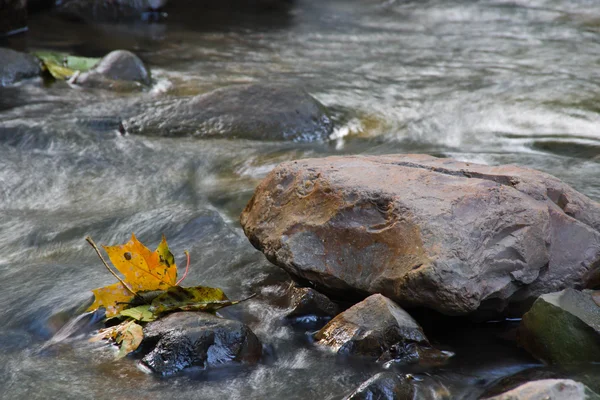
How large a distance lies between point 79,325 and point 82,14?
9.11 m

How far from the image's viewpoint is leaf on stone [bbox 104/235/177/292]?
2.84 metres

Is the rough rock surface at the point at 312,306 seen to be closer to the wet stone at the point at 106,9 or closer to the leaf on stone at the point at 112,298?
the leaf on stone at the point at 112,298

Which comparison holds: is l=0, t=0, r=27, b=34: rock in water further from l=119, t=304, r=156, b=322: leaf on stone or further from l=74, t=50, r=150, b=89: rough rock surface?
l=119, t=304, r=156, b=322: leaf on stone

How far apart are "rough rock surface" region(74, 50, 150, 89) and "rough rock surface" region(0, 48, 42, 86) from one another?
51 cm

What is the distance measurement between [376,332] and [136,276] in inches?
37.0

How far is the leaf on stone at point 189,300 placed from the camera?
275 centimetres

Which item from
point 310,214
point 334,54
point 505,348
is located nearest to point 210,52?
point 334,54

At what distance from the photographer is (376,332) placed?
2.59 metres

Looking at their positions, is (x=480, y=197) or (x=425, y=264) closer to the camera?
(x=425, y=264)

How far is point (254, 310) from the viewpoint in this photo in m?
2.96

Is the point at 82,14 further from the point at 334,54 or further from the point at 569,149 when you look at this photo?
the point at 569,149

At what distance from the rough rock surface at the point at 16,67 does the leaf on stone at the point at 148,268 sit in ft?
15.7

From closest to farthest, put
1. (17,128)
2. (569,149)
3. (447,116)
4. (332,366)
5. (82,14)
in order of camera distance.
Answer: (332,366) < (569,149) < (17,128) < (447,116) < (82,14)

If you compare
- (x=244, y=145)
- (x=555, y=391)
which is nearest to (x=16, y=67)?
(x=244, y=145)
